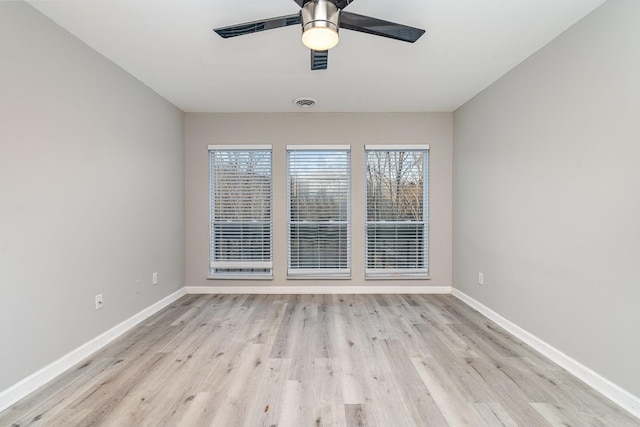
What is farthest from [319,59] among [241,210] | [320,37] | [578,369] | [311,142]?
[578,369]

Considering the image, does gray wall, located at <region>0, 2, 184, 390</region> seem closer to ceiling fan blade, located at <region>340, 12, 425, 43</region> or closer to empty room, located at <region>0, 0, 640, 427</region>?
empty room, located at <region>0, 0, 640, 427</region>

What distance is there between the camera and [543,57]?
2.49 m

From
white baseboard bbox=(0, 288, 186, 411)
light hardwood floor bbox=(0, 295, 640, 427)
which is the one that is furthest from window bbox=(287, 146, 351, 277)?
white baseboard bbox=(0, 288, 186, 411)

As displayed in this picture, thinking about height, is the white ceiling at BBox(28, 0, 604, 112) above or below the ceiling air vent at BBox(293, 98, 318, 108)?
above

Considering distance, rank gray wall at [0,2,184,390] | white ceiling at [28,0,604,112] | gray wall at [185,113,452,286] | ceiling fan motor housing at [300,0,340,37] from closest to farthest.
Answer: ceiling fan motor housing at [300,0,340,37], gray wall at [0,2,184,390], white ceiling at [28,0,604,112], gray wall at [185,113,452,286]

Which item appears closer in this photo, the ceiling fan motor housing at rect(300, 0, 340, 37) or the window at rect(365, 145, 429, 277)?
the ceiling fan motor housing at rect(300, 0, 340, 37)

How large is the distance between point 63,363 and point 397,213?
3.76 meters

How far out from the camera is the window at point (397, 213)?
423 cm

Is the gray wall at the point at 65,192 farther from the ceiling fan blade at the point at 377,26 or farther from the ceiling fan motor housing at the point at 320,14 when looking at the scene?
the ceiling fan blade at the point at 377,26

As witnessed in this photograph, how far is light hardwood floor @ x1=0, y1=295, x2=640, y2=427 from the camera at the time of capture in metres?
1.73

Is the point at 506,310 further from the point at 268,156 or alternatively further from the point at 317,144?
the point at 268,156

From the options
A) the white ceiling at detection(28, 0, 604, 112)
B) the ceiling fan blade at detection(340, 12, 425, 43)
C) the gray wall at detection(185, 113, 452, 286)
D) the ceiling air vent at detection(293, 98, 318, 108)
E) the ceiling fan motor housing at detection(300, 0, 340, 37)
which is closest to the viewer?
the ceiling fan motor housing at detection(300, 0, 340, 37)

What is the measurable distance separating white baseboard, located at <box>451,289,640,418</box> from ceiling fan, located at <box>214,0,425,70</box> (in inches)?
98.2

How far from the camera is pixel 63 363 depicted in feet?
7.23
